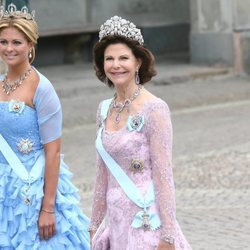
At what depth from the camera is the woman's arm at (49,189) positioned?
543 cm

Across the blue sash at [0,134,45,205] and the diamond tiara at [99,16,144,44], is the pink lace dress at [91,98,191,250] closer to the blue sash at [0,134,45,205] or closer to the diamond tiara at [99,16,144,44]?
the diamond tiara at [99,16,144,44]

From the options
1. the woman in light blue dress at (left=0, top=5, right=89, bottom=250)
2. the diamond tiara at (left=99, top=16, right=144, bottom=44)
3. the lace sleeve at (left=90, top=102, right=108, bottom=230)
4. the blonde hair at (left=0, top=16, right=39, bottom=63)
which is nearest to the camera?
the diamond tiara at (left=99, top=16, right=144, bottom=44)

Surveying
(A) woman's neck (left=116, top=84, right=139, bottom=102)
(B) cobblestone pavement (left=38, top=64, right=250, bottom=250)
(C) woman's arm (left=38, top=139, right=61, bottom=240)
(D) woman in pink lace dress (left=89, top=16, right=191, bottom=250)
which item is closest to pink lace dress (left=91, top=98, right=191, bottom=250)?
(D) woman in pink lace dress (left=89, top=16, right=191, bottom=250)

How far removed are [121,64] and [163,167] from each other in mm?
478

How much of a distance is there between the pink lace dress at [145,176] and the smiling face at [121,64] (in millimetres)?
151

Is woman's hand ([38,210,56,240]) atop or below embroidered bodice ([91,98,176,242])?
below

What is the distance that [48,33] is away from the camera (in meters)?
19.2

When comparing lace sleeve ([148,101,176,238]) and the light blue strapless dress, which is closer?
lace sleeve ([148,101,176,238])

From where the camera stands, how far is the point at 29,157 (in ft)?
18.0

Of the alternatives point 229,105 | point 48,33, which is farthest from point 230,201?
point 48,33

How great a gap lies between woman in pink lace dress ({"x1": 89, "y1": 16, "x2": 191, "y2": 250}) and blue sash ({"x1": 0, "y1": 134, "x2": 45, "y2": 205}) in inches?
32.0

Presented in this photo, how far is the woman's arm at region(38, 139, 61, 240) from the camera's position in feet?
17.8

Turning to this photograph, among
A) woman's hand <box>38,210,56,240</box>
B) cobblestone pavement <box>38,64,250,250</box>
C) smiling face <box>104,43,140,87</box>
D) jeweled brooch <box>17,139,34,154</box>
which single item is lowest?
cobblestone pavement <box>38,64,250,250</box>

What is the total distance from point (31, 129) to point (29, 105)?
0.12 meters
